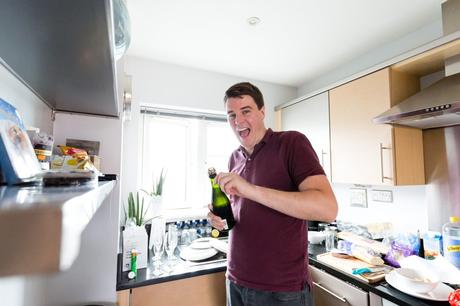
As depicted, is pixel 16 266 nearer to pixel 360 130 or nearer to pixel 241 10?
pixel 241 10

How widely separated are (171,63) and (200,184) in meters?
1.08

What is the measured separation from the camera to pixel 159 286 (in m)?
1.24

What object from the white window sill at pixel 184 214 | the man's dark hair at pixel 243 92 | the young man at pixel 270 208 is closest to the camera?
the young man at pixel 270 208

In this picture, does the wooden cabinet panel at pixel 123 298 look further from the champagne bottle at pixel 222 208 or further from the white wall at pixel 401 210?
the white wall at pixel 401 210

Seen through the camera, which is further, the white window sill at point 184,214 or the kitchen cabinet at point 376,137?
the white window sill at point 184,214

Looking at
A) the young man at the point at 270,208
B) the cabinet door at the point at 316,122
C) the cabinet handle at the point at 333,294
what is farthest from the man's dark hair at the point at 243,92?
the cabinet handle at the point at 333,294

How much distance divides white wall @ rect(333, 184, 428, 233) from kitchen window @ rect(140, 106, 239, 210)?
4.14 feet

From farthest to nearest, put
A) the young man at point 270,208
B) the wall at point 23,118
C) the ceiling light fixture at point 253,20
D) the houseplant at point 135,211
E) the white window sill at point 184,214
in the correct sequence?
the white window sill at point 184,214, the houseplant at point 135,211, the ceiling light fixture at point 253,20, the young man at point 270,208, the wall at point 23,118

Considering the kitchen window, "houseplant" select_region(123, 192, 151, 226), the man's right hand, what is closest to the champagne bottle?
the man's right hand

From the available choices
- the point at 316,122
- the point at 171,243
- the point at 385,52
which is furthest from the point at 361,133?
the point at 171,243

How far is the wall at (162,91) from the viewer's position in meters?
1.85

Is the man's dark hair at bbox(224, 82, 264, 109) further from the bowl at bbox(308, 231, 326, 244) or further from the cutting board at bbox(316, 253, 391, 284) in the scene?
the bowl at bbox(308, 231, 326, 244)

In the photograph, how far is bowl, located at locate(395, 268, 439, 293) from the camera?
38.4 inches

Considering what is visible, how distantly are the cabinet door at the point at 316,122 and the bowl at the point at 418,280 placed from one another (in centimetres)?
80
